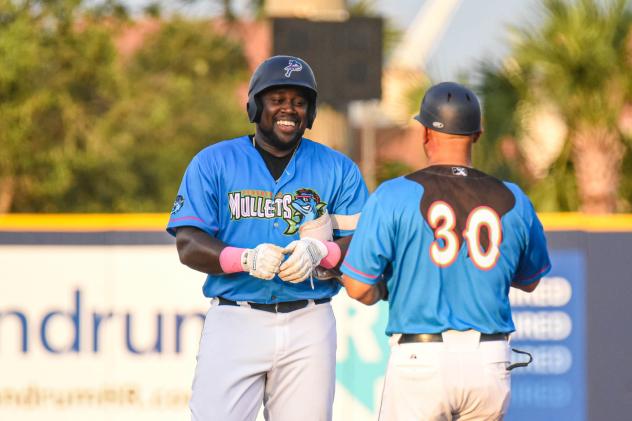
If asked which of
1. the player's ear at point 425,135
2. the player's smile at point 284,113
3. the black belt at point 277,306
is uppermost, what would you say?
the player's smile at point 284,113

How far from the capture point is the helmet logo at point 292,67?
4.83 metres

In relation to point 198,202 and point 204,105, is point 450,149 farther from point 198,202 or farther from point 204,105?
point 204,105

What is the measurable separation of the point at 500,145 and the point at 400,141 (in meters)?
14.3

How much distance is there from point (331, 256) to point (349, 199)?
0.34 meters

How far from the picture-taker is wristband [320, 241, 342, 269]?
4.78 m

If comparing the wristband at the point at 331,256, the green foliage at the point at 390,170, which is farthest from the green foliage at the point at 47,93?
the wristband at the point at 331,256

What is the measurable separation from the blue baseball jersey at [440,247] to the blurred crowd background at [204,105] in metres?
6.92

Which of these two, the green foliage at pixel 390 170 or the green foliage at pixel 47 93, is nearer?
the green foliage at pixel 390 170

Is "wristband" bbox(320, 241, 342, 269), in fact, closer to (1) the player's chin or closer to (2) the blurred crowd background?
(1) the player's chin

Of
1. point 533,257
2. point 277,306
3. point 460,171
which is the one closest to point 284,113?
point 277,306

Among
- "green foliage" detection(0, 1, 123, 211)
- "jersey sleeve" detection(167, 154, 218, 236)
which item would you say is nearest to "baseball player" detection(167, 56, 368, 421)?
"jersey sleeve" detection(167, 154, 218, 236)

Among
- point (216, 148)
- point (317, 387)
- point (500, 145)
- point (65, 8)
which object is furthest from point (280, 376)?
point (65, 8)

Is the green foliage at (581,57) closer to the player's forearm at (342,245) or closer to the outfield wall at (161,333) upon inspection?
the outfield wall at (161,333)

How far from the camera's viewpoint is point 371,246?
4.23 meters
